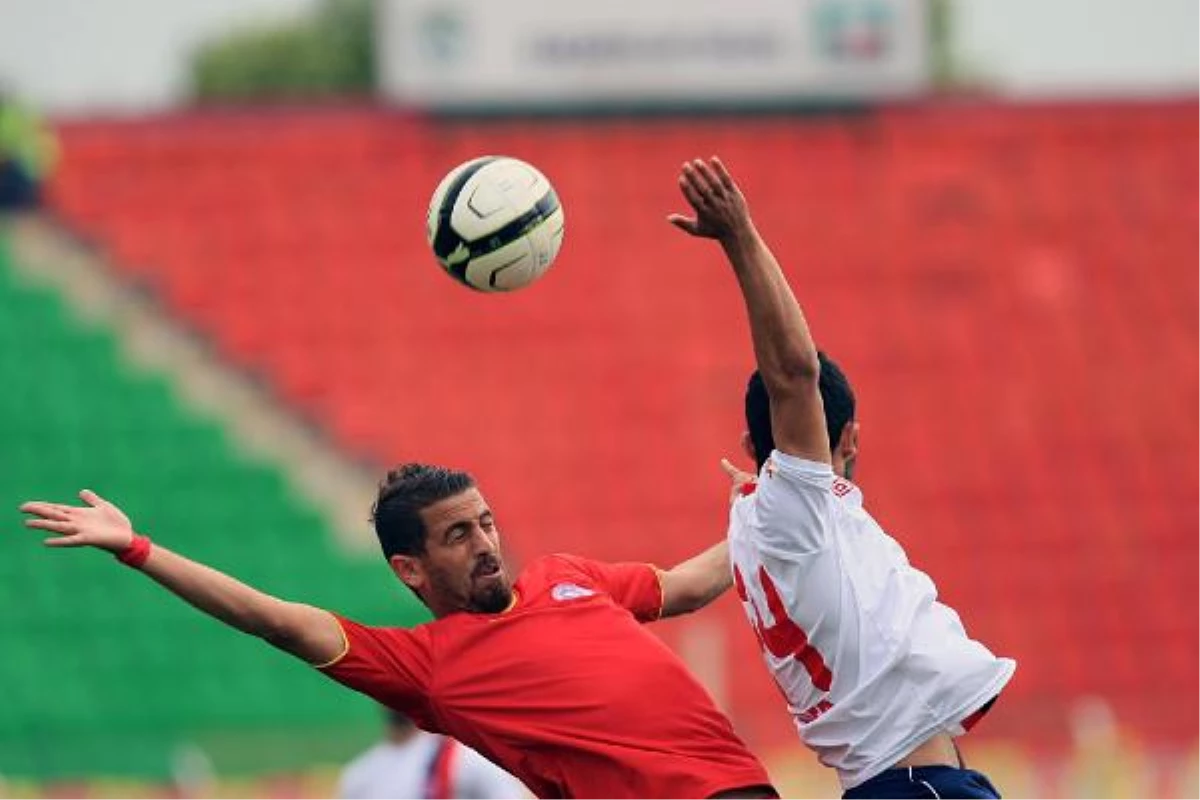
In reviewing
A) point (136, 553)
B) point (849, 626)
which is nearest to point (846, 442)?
point (849, 626)

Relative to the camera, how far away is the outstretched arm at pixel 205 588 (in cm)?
630

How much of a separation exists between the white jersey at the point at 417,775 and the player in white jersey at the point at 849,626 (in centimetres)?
385

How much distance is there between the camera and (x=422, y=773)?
1023 centimetres

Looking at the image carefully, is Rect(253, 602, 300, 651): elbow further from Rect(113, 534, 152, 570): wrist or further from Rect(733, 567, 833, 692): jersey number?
Rect(733, 567, 833, 692): jersey number

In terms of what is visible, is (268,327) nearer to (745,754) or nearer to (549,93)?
(549,93)

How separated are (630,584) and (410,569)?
0.73 m

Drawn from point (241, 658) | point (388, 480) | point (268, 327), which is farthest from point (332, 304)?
point (388, 480)

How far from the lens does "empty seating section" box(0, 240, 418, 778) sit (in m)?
18.5

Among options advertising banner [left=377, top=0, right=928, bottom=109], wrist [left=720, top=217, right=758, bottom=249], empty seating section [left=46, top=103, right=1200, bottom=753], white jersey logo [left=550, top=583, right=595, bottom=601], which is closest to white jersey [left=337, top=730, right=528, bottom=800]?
white jersey logo [left=550, top=583, right=595, bottom=601]

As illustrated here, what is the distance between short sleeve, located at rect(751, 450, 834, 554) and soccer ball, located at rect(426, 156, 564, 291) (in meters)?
1.27

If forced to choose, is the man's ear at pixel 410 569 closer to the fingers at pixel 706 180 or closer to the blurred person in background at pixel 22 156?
the fingers at pixel 706 180

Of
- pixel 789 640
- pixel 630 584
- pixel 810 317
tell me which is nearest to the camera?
pixel 789 640

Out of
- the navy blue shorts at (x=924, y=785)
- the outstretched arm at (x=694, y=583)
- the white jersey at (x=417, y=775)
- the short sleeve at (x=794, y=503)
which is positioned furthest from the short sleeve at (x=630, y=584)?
the white jersey at (x=417, y=775)

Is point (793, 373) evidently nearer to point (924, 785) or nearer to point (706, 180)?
point (706, 180)
